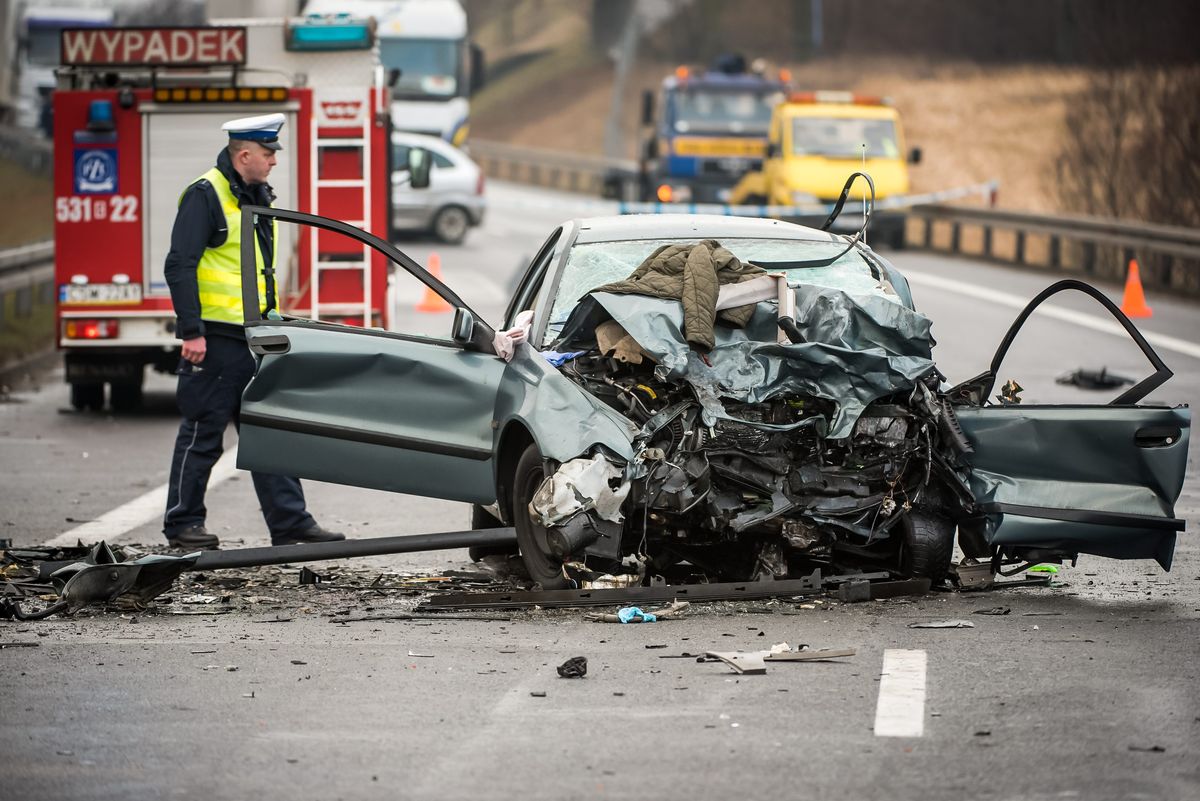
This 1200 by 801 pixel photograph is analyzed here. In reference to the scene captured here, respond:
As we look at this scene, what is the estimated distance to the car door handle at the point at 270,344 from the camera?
28.0 feet

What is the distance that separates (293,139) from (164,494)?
380cm

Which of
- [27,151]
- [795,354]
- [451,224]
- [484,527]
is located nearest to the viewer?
A: [795,354]

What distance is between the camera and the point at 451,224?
3256 cm

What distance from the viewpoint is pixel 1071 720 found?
6.04m

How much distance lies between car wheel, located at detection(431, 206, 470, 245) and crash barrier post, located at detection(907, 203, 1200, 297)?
7.31 meters

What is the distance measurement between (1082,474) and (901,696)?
210cm

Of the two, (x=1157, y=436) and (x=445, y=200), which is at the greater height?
(x=445, y=200)

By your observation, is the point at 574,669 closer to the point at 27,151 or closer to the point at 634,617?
the point at 634,617

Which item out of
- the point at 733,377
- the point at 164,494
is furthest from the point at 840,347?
the point at 164,494

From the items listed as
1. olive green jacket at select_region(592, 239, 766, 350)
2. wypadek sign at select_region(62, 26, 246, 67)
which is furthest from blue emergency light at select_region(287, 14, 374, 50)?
olive green jacket at select_region(592, 239, 766, 350)

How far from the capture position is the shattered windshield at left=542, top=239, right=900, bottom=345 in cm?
889

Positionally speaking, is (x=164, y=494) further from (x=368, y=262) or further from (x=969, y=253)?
(x=969, y=253)

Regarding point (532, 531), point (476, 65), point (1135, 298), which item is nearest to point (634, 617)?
point (532, 531)

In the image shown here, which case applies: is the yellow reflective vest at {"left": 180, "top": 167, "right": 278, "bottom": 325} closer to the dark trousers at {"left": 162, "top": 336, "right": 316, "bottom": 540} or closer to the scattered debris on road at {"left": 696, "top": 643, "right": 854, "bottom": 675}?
the dark trousers at {"left": 162, "top": 336, "right": 316, "bottom": 540}
